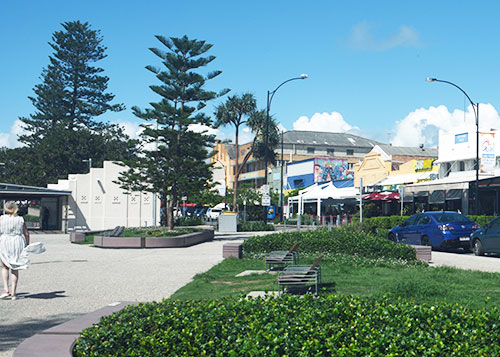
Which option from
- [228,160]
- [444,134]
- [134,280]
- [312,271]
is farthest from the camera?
[228,160]

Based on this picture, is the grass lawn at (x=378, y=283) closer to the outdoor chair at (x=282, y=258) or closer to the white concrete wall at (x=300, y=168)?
the outdoor chair at (x=282, y=258)

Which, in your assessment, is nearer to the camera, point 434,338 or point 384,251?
point 434,338

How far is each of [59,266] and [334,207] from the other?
1659 inches

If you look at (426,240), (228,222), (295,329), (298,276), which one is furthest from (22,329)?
(228,222)

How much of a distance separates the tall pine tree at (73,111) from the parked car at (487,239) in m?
55.8

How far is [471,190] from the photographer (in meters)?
31.4

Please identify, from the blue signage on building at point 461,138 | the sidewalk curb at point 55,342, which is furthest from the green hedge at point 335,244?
the blue signage on building at point 461,138

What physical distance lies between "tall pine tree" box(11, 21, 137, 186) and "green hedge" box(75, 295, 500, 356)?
6518 cm

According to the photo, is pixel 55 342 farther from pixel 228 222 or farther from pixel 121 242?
pixel 228 222

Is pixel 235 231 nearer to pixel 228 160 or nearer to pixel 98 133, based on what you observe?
pixel 98 133

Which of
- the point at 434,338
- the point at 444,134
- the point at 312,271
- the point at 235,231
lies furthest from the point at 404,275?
the point at 444,134

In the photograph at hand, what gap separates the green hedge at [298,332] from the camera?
4.79 metres

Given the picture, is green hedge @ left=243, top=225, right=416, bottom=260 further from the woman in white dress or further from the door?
the woman in white dress

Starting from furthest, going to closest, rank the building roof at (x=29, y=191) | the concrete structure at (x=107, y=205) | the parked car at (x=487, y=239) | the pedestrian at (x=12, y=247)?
the concrete structure at (x=107, y=205) < the building roof at (x=29, y=191) < the parked car at (x=487, y=239) < the pedestrian at (x=12, y=247)
